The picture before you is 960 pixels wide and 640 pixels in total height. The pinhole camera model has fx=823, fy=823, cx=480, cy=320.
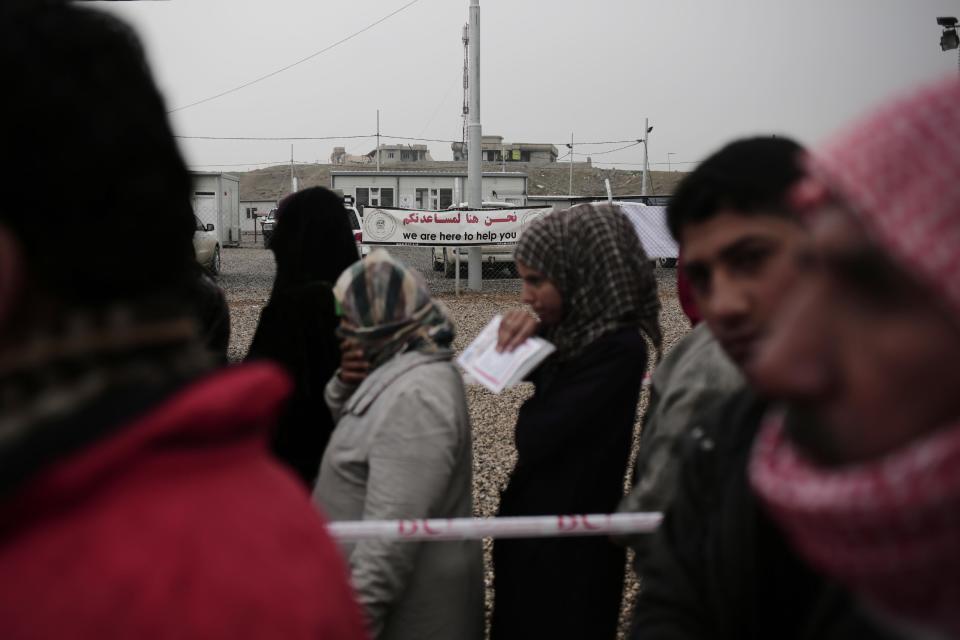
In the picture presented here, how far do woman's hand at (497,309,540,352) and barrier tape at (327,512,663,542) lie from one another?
27.0 inches

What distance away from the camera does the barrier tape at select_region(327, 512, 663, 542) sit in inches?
88.7

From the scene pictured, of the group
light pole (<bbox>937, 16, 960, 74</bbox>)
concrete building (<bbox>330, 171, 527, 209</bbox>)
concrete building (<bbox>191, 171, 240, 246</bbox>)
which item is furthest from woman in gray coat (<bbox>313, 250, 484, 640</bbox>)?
concrete building (<bbox>330, 171, 527, 209</bbox>)

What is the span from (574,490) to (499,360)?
57 centimetres

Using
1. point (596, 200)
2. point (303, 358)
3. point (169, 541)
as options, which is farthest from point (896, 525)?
point (596, 200)

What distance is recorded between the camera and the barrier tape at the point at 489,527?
2252 mm

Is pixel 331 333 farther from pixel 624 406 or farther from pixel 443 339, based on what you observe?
pixel 624 406

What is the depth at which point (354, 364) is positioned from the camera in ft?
8.92

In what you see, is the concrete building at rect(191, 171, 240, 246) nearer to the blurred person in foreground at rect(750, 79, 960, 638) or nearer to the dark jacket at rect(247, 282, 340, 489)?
the dark jacket at rect(247, 282, 340, 489)

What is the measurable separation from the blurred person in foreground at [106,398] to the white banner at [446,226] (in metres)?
15.4

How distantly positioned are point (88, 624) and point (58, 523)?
10 cm

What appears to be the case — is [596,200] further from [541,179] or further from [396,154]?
[396,154]

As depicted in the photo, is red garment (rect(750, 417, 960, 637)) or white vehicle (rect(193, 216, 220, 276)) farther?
white vehicle (rect(193, 216, 220, 276))

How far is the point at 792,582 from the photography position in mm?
1132

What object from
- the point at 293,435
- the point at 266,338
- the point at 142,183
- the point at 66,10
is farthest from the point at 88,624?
the point at 266,338
